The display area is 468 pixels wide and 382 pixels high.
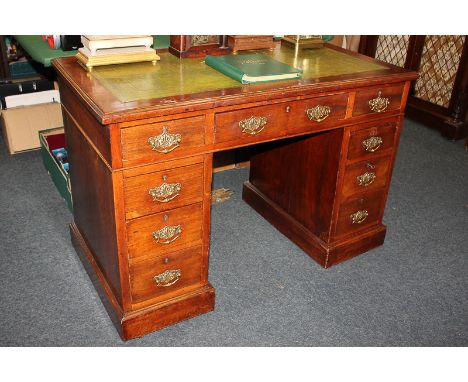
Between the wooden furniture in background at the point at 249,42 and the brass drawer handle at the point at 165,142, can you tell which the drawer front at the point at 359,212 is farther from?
the brass drawer handle at the point at 165,142

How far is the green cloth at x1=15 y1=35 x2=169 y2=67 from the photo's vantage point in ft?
7.72

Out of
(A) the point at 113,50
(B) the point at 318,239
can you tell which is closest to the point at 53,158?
(A) the point at 113,50

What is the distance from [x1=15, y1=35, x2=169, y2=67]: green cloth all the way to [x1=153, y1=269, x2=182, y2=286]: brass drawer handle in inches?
43.5

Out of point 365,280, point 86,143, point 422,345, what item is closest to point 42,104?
point 86,143

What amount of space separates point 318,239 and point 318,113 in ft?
2.34

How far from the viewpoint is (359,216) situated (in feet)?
8.09

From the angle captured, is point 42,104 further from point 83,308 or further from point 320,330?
point 320,330

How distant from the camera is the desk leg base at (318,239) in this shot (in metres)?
2.45

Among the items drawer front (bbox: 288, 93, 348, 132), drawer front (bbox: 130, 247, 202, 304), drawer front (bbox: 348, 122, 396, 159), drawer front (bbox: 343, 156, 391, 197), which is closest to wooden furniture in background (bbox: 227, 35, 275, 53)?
drawer front (bbox: 288, 93, 348, 132)

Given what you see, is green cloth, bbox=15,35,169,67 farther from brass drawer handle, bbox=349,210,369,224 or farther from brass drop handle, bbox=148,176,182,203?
brass drawer handle, bbox=349,210,369,224

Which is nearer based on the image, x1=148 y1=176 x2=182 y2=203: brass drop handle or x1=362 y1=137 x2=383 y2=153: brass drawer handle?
x1=148 y1=176 x2=182 y2=203: brass drop handle

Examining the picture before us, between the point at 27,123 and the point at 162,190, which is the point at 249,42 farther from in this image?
the point at 27,123

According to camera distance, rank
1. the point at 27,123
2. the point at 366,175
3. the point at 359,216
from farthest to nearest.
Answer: the point at 27,123, the point at 359,216, the point at 366,175
